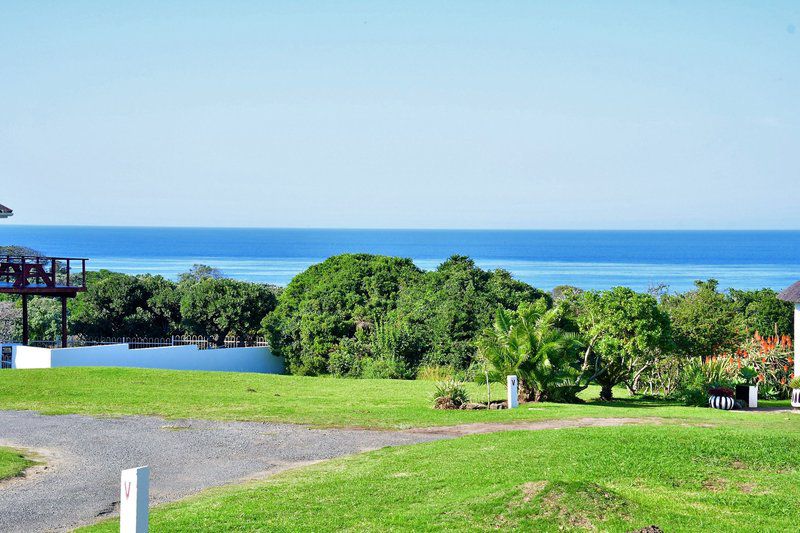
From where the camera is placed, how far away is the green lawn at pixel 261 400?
20.2 metres

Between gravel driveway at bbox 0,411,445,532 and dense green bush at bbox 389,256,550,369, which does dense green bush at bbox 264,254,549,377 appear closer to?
dense green bush at bbox 389,256,550,369

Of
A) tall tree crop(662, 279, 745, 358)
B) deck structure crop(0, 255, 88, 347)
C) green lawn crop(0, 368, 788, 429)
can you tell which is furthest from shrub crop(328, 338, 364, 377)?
tall tree crop(662, 279, 745, 358)

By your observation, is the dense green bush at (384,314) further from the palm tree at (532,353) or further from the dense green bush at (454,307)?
the palm tree at (532,353)

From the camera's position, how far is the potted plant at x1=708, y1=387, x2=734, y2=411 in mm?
22219

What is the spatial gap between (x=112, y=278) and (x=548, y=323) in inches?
967

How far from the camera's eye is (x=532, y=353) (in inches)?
882

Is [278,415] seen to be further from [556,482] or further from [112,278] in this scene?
[112,278]

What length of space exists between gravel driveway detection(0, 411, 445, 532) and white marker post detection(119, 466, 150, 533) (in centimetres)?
332

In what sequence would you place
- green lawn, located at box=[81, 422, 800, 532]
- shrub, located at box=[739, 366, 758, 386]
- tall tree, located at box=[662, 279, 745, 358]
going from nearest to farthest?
green lawn, located at box=[81, 422, 800, 532] < shrub, located at box=[739, 366, 758, 386] < tall tree, located at box=[662, 279, 745, 358]

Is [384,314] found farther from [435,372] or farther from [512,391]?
[512,391]

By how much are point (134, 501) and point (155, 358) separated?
24650 millimetres

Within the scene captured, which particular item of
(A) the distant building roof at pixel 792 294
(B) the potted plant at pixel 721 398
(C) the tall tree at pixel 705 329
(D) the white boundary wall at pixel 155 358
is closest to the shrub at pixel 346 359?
(D) the white boundary wall at pixel 155 358

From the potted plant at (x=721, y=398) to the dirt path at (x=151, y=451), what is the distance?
152 inches

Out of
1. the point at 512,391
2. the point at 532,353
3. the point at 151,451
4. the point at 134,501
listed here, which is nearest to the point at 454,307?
the point at 532,353
